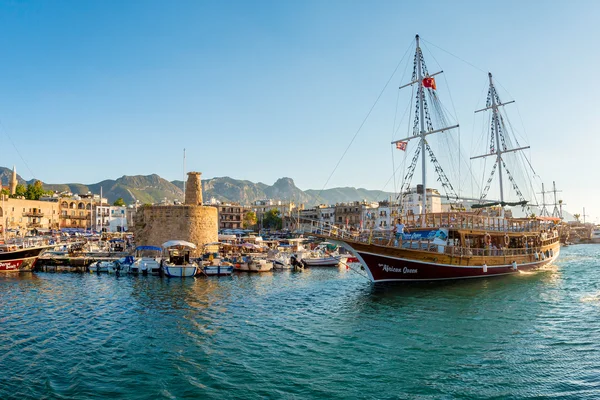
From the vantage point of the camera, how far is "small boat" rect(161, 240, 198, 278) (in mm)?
36219

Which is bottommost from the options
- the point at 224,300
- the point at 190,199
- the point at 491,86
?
the point at 224,300

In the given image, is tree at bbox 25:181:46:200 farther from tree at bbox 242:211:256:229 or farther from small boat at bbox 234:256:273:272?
small boat at bbox 234:256:273:272

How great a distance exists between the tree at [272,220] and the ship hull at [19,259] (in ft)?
235

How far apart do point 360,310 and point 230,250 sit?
3334 cm

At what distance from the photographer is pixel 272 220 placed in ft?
369

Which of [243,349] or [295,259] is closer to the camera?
[243,349]

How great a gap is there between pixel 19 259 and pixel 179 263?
14738 mm

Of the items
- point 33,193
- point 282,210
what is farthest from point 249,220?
point 33,193

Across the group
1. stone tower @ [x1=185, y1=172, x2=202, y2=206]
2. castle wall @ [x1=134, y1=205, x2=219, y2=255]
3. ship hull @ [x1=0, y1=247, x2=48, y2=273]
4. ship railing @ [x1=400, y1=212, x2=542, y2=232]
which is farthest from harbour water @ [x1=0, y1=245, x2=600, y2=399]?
stone tower @ [x1=185, y1=172, x2=202, y2=206]

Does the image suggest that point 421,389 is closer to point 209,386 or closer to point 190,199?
point 209,386

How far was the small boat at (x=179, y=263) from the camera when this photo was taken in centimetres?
3622

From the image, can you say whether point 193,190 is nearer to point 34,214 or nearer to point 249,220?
point 34,214

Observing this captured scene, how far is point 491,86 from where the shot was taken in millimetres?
52250

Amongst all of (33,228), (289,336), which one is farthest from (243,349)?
(33,228)
